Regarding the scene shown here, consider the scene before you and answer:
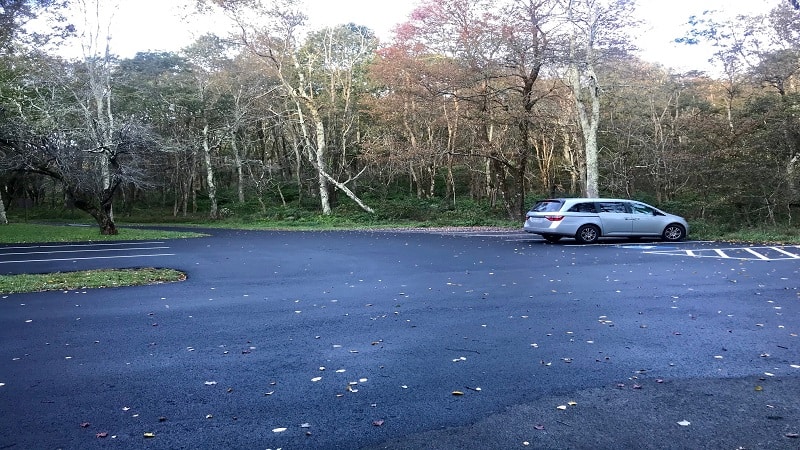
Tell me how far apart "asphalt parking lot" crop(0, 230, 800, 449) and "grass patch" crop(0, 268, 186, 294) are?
723 millimetres

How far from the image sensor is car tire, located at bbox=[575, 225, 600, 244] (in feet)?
56.8

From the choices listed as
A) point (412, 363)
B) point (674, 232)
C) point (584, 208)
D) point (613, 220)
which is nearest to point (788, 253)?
point (674, 232)

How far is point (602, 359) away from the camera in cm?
518

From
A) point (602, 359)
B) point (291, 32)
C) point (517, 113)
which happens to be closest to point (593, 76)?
point (517, 113)

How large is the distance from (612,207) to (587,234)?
1218mm

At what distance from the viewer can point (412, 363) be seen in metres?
5.14

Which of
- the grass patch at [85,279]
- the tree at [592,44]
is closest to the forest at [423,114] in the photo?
the tree at [592,44]

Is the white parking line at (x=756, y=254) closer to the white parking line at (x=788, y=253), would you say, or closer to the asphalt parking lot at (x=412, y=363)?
the white parking line at (x=788, y=253)

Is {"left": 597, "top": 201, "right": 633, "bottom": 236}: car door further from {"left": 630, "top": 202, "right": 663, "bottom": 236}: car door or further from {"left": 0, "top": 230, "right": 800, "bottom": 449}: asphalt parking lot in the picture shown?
{"left": 0, "top": 230, "right": 800, "bottom": 449}: asphalt parking lot

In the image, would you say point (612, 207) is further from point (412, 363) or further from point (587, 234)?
point (412, 363)

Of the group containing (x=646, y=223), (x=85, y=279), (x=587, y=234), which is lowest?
(x=85, y=279)

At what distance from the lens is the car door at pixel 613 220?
17.4 metres

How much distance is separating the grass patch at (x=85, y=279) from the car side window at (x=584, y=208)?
11448 millimetres

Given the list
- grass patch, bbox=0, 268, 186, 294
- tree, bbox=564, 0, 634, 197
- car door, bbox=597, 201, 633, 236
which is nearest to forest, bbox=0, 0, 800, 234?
tree, bbox=564, 0, 634, 197
